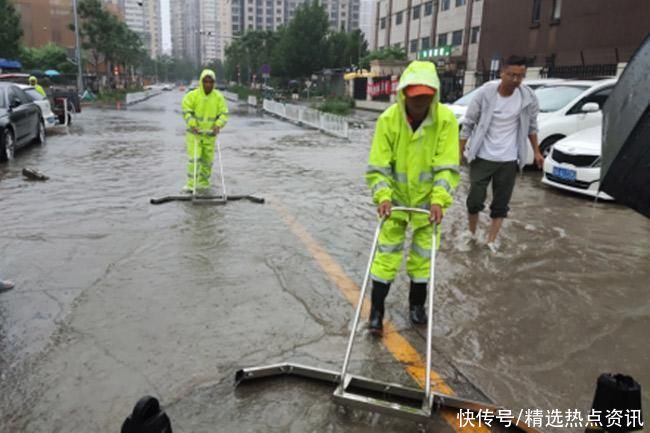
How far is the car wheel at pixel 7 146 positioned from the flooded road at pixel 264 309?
308 cm

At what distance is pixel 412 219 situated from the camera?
3432mm

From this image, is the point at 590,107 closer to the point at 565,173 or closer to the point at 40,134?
the point at 565,173

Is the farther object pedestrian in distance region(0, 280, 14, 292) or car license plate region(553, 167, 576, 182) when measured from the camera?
car license plate region(553, 167, 576, 182)

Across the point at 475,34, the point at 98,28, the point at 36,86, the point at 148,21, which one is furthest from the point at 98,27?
the point at 148,21

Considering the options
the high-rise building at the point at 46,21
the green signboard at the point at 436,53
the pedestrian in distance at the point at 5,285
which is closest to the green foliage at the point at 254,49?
the green signboard at the point at 436,53

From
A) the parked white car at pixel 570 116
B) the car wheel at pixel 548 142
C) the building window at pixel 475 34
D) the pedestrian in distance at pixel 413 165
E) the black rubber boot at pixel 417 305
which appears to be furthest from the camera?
the building window at pixel 475 34

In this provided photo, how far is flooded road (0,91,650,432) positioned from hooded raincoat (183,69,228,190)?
3.20ft

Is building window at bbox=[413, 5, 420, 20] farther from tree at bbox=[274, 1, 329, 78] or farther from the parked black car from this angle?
the parked black car

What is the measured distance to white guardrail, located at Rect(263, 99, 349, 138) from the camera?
631 inches

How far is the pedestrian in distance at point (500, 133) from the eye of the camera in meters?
5.05

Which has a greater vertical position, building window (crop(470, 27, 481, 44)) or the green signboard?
building window (crop(470, 27, 481, 44))

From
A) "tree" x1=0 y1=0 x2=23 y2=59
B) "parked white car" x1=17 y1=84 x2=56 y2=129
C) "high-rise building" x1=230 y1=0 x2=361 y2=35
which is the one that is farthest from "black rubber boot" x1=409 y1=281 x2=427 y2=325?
"high-rise building" x1=230 y1=0 x2=361 y2=35

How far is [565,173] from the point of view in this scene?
8.04 metres

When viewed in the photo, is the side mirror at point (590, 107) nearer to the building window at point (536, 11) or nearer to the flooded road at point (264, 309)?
the flooded road at point (264, 309)
